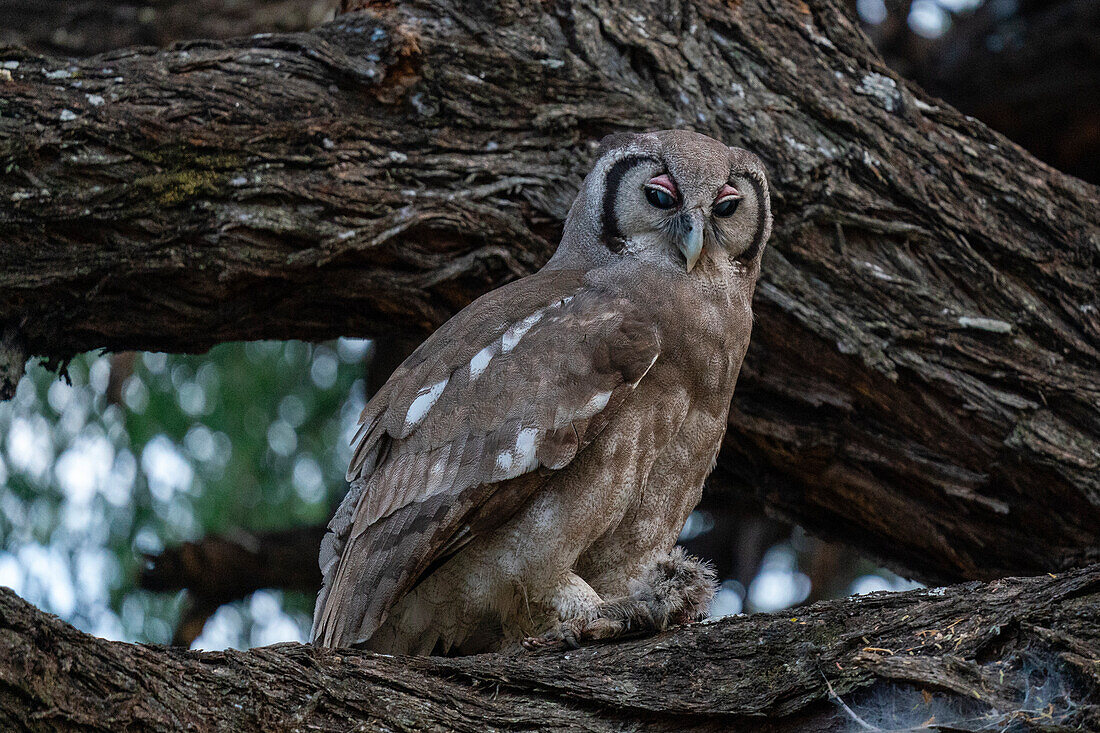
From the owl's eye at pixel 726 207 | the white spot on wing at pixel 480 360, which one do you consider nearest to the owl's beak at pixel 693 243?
the owl's eye at pixel 726 207

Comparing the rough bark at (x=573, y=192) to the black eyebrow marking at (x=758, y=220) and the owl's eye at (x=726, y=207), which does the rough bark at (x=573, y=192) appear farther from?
the owl's eye at (x=726, y=207)

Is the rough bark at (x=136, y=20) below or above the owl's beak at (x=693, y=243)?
above

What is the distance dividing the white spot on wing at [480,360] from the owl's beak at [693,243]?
2.16 ft

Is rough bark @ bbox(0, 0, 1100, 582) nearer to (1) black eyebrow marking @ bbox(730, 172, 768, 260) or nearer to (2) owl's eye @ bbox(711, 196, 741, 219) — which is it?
(1) black eyebrow marking @ bbox(730, 172, 768, 260)

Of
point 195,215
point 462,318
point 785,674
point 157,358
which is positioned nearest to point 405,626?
point 462,318

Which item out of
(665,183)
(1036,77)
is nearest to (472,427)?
(665,183)

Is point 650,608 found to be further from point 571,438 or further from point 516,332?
point 516,332

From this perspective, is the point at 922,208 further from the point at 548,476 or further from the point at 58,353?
the point at 58,353

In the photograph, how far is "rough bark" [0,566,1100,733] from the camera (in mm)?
2033

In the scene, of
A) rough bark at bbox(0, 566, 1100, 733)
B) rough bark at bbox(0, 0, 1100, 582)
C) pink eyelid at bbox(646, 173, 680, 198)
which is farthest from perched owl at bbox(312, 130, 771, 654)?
rough bark at bbox(0, 0, 1100, 582)

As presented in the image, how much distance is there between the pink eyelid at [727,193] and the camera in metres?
3.40

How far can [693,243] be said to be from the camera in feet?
10.8

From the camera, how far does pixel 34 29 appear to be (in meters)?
5.67

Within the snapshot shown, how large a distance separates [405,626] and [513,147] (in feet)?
6.30
